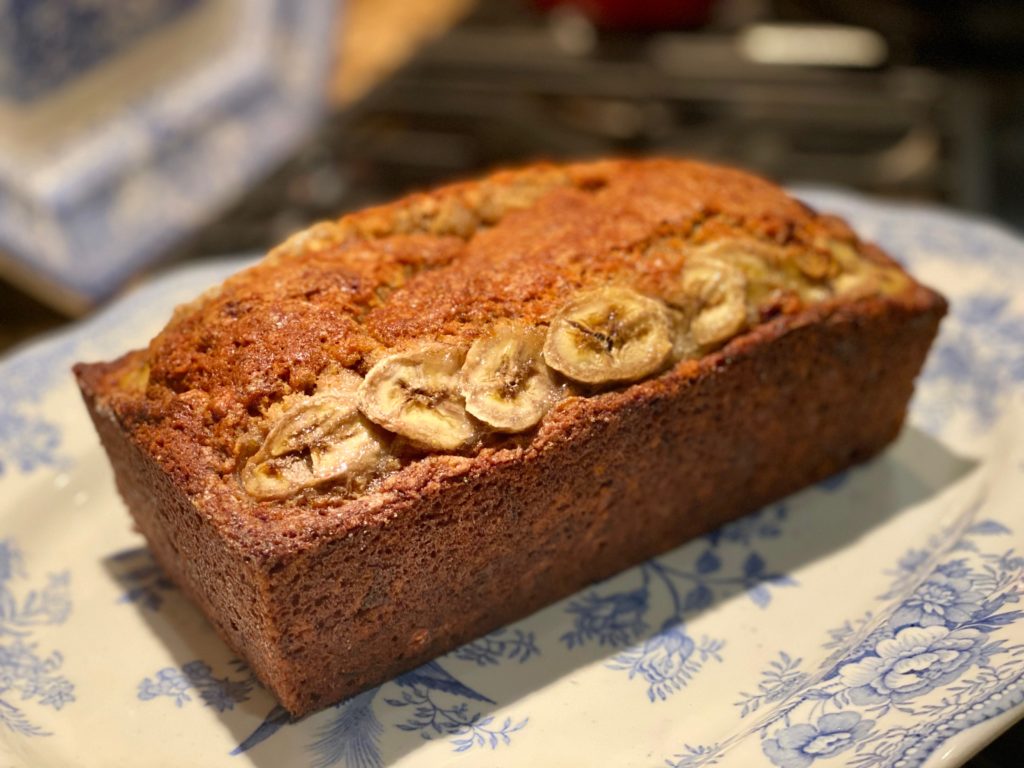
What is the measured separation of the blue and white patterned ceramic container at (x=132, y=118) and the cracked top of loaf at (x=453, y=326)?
1.59 meters

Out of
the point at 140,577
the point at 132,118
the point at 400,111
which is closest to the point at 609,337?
the point at 140,577

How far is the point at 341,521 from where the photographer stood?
4.83 feet

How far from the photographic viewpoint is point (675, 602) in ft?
6.06

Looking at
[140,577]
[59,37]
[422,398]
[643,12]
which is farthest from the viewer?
[643,12]

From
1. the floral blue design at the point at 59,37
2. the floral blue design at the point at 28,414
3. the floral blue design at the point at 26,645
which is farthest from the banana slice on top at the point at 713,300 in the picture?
the floral blue design at the point at 59,37

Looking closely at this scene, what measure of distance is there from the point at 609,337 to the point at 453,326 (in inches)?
9.8

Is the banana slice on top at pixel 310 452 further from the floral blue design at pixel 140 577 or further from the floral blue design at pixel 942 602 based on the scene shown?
the floral blue design at pixel 942 602

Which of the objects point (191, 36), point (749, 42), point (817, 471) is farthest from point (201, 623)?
point (749, 42)

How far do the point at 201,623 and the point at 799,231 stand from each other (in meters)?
1.25

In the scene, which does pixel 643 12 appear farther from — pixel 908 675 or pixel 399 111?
pixel 908 675

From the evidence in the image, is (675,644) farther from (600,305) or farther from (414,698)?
(600,305)

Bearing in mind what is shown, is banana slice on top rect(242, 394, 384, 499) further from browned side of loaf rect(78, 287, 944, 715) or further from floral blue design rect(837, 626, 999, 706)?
floral blue design rect(837, 626, 999, 706)

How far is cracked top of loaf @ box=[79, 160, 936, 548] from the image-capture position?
1525 millimetres

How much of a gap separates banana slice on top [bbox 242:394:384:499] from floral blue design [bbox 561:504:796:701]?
521mm
